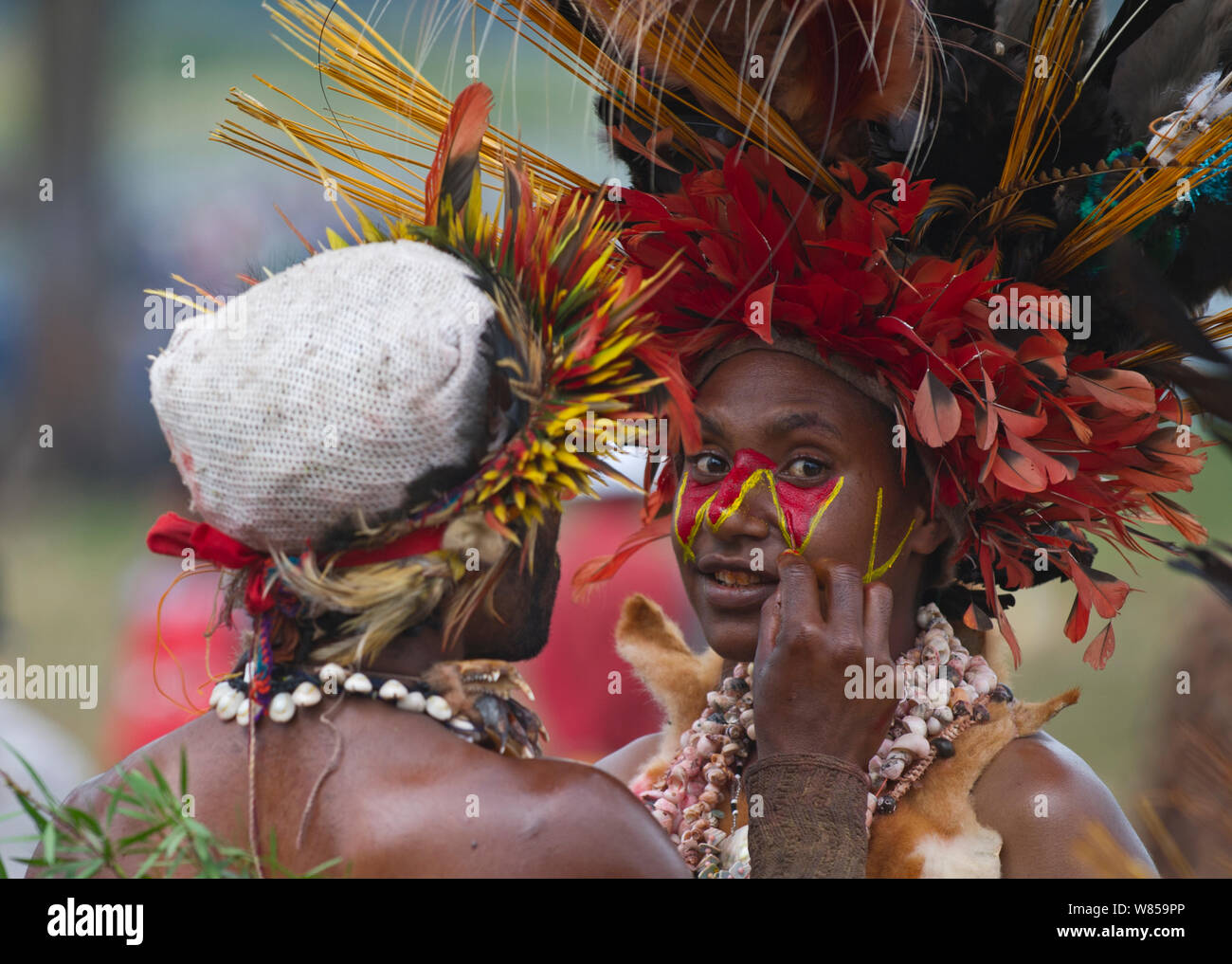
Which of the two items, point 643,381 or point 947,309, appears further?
point 947,309

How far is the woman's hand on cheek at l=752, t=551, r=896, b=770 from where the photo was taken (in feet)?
7.04

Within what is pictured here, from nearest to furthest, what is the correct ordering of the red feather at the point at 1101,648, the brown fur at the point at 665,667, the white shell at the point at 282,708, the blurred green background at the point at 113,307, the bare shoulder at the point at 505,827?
the bare shoulder at the point at 505,827 < the white shell at the point at 282,708 < the red feather at the point at 1101,648 < the brown fur at the point at 665,667 < the blurred green background at the point at 113,307

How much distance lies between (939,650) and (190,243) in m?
5.46

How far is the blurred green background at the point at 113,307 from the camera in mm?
6668

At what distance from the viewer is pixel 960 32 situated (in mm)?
2430

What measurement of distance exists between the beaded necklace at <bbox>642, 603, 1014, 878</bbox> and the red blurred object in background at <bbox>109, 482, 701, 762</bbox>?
5.94ft

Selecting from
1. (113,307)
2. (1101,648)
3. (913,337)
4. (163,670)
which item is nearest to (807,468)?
(913,337)

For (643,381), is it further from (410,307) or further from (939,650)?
(939,650)

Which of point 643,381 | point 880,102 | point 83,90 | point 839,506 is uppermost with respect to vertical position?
point 83,90

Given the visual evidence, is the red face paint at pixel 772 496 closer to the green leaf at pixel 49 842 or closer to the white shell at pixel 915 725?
the white shell at pixel 915 725

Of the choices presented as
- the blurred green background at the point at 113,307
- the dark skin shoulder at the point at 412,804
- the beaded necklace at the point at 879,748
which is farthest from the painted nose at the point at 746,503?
the blurred green background at the point at 113,307

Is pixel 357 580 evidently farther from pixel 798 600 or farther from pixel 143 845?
pixel 798 600

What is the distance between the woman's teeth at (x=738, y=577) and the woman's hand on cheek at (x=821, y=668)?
164mm

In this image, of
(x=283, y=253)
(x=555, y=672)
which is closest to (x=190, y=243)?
(x=555, y=672)
